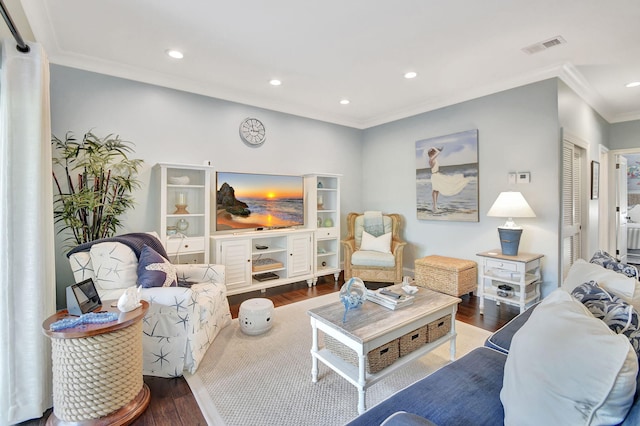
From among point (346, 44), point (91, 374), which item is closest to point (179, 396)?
point (91, 374)

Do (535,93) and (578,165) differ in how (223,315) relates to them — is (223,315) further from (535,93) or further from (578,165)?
(578,165)

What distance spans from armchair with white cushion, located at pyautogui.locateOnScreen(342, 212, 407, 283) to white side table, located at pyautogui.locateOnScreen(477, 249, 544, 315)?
42.4 inches

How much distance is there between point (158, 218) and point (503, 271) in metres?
3.93

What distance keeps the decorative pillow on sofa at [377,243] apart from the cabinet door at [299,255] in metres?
0.84

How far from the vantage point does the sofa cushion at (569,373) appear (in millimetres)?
823

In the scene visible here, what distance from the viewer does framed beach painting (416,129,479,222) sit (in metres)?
3.94

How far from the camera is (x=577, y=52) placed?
9.46 ft

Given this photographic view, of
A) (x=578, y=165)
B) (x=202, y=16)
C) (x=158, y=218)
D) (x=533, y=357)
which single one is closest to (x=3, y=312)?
(x=158, y=218)

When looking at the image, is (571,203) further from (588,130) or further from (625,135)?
(625,135)

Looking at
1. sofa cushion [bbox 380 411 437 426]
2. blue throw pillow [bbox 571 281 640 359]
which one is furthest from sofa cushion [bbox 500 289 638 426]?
sofa cushion [bbox 380 411 437 426]

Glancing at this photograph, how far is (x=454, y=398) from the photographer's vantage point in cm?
124

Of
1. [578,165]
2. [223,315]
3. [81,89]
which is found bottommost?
[223,315]

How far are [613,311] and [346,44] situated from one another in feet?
8.65

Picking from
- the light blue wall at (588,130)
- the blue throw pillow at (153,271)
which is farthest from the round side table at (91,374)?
the light blue wall at (588,130)
